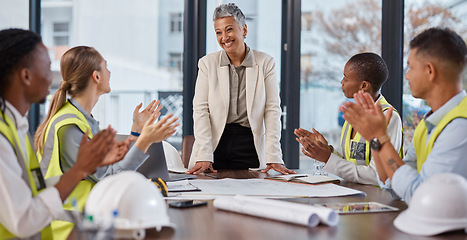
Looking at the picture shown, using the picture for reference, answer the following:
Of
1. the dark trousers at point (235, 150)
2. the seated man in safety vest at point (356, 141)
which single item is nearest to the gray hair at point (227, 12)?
the dark trousers at point (235, 150)

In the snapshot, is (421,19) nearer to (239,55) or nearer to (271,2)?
(271,2)

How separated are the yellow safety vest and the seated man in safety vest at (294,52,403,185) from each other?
36 cm

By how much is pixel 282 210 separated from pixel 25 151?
0.76 metres

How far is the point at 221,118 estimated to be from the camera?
9.18ft

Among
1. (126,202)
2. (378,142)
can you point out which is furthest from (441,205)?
(126,202)

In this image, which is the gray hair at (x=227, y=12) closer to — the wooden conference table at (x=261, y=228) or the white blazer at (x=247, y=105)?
the white blazer at (x=247, y=105)

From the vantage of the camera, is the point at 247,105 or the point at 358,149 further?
the point at 247,105

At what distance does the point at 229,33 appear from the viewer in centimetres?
283

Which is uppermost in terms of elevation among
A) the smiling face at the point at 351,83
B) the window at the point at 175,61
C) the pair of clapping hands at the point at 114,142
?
the window at the point at 175,61

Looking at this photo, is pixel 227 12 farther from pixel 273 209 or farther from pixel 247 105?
pixel 273 209

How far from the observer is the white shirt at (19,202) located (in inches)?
46.6

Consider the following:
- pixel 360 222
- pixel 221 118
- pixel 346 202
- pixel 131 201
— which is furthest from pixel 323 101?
pixel 131 201

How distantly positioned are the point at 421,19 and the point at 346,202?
9.24 feet

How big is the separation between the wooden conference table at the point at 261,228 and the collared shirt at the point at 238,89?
4.59 feet
